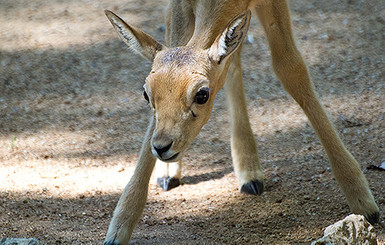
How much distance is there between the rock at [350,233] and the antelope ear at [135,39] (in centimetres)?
193

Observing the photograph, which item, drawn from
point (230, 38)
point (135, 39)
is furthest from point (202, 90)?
point (135, 39)

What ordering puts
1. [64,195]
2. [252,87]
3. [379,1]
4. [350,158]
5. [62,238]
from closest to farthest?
[62,238] < [350,158] < [64,195] < [252,87] < [379,1]

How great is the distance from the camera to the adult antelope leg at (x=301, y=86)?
5164 mm

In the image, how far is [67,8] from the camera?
396 inches

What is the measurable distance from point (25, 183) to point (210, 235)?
2.16 metres

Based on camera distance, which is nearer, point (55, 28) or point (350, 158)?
point (350, 158)

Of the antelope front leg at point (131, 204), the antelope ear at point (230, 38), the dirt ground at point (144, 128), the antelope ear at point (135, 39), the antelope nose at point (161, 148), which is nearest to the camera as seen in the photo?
the antelope nose at point (161, 148)

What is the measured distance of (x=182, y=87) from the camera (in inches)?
158

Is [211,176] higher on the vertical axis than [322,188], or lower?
lower

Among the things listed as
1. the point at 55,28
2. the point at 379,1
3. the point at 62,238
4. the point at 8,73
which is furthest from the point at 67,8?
the point at 62,238

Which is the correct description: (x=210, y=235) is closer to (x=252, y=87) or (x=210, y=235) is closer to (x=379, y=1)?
(x=252, y=87)

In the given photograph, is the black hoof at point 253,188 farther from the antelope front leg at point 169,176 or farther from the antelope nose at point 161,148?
the antelope nose at point 161,148

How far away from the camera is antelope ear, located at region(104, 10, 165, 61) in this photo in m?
4.41

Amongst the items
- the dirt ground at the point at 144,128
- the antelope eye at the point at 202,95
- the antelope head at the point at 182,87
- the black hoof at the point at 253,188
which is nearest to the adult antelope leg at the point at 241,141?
the black hoof at the point at 253,188
